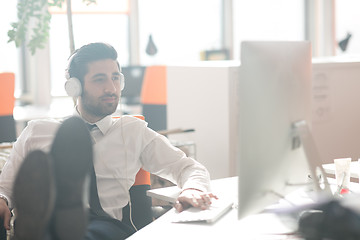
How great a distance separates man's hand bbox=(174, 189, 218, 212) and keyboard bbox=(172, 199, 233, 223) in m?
0.02

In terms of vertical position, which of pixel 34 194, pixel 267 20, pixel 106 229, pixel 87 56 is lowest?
pixel 106 229

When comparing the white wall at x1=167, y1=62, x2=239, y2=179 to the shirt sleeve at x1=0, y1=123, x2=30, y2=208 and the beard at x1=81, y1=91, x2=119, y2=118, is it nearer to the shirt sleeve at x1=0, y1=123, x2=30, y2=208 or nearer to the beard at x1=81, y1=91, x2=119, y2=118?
the beard at x1=81, y1=91, x2=119, y2=118

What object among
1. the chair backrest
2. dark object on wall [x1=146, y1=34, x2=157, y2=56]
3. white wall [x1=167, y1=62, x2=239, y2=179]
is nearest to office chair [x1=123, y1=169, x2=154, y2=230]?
the chair backrest

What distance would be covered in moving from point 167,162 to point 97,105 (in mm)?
345

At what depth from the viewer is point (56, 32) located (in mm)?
5238

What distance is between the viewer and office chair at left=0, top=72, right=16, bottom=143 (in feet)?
11.9

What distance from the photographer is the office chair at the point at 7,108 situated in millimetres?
3615

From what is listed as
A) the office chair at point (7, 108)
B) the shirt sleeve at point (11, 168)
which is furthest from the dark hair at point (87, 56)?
the office chair at point (7, 108)

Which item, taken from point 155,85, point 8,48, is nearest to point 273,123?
point 155,85

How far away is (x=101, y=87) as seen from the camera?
81.6 inches

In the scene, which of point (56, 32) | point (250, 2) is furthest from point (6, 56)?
point (250, 2)

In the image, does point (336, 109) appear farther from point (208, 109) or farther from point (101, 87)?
point (101, 87)

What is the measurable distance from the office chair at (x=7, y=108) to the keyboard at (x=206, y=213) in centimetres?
217

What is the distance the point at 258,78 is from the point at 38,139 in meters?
1.02
